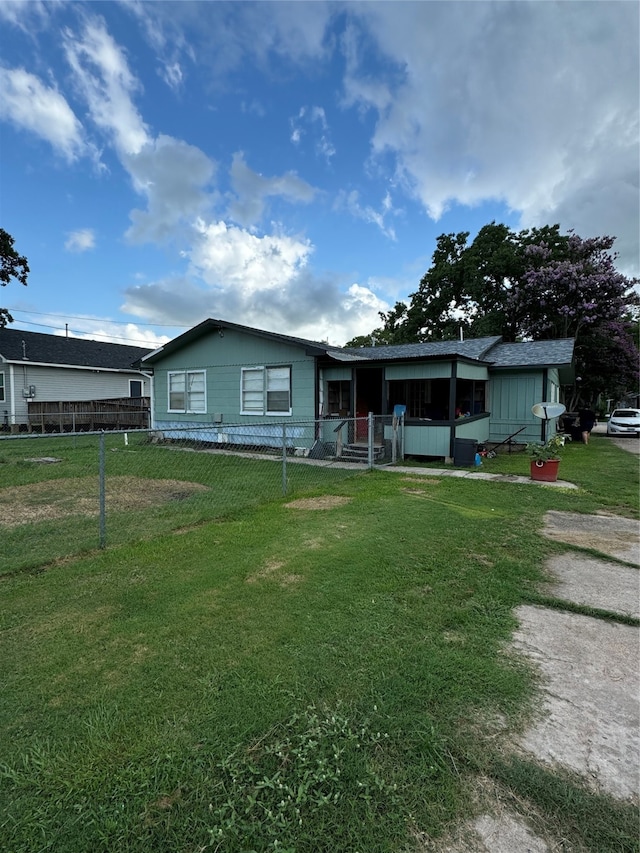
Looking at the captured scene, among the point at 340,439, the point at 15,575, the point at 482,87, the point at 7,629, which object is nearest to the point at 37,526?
the point at 15,575

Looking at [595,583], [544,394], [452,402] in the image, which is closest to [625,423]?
[544,394]

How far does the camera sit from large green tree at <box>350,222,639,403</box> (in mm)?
20781

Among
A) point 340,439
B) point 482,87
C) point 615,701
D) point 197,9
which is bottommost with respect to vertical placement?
point 615,701

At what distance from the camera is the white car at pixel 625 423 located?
19.3 metres

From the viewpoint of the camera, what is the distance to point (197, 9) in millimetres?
8516

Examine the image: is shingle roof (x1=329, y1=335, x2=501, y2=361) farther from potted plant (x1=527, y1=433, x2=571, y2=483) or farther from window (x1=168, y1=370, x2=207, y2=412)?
window (x1=168, y1=370, x2=207, y2=412)

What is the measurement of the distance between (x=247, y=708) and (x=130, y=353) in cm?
2790

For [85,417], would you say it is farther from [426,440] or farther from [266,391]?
[426,440]

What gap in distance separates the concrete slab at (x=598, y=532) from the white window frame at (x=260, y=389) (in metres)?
8.22

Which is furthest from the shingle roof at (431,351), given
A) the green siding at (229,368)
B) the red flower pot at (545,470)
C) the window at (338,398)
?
the red flower pot at (545,470)

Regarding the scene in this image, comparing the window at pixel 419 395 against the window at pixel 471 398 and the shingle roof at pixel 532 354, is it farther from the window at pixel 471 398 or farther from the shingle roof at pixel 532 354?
the shingle roof at pixel 532 354

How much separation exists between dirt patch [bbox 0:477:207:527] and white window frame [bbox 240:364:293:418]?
4.73m

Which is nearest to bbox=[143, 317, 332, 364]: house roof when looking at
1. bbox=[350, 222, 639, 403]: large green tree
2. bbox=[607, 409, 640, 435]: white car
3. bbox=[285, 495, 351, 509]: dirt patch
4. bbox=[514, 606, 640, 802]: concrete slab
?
bbox=[285, 495, 351, 509]: dirt patch

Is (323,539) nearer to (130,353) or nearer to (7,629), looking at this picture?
(7,629)
